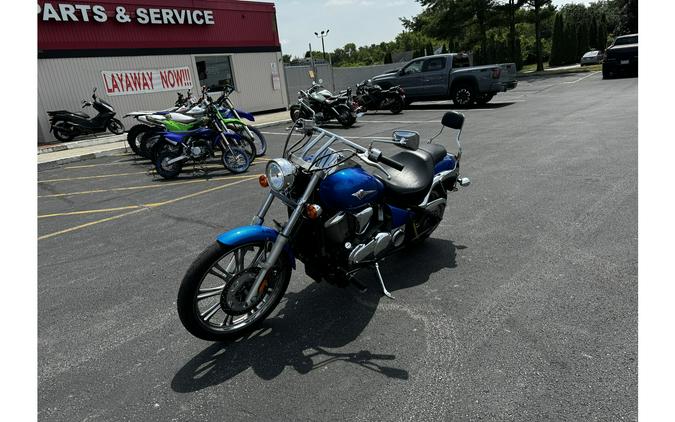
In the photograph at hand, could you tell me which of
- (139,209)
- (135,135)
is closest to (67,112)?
(135,135)

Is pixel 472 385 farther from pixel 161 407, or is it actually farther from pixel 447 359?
pixel 161 407

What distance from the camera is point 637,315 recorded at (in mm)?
3039

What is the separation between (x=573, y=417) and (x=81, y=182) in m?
9.65

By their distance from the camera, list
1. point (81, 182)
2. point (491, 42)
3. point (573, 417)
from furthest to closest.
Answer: point (491, 42)
point (81, 182)
point (573, 417)

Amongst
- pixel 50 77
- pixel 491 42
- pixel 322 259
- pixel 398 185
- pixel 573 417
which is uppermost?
pixel 491 42

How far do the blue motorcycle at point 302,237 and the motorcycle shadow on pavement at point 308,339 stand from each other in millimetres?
156

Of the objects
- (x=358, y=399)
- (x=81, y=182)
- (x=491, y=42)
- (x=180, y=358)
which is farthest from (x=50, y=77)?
(x=491, y=42)

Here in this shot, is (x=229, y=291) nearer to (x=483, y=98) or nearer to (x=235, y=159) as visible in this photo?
(x=235, y=159)

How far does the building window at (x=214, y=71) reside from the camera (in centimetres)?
1812

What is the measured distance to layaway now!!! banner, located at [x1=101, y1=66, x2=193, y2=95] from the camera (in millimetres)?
15312

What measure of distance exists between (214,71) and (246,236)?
17446mm

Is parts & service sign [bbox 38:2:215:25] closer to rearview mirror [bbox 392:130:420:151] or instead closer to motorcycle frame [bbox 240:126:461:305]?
motorcycle frame [bbox 240:126:461:305]

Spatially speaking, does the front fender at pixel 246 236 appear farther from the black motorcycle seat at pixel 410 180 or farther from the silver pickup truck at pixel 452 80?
the silver pickup truck at pixel 452 80

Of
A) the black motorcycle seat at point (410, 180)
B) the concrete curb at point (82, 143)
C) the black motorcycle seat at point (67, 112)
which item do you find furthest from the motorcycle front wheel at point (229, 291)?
the black motorcycle seat at point (67, 112)
